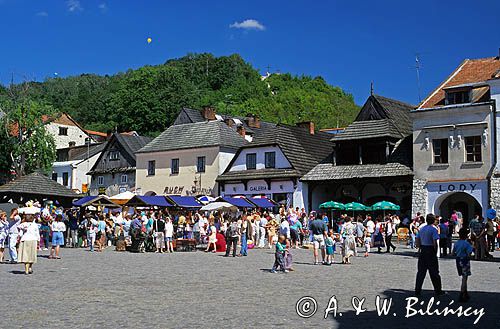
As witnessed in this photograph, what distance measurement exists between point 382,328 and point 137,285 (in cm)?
753

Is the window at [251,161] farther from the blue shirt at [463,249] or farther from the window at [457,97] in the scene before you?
the blue shirt at [463,249]

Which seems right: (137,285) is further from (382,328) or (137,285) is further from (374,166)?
(374,166)

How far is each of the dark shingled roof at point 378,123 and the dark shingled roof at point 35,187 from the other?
17813 mm

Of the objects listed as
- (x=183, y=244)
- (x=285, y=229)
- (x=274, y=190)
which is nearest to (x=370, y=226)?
(x=285, y=229)

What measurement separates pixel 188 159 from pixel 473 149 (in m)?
23.1

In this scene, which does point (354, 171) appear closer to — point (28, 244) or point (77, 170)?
point (28, 244)

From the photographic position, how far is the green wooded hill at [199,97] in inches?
3529

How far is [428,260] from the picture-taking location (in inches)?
548

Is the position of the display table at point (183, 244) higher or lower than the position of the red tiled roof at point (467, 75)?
lower

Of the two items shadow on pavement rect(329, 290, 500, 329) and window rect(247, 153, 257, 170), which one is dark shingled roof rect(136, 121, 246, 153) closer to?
window rect(247, 153, 257, 170)

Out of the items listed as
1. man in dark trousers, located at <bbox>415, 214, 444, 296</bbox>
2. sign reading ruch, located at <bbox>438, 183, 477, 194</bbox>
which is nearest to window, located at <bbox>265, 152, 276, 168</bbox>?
sign reading ruch, located at <bbox>438, 183, 477, 194</bbox>

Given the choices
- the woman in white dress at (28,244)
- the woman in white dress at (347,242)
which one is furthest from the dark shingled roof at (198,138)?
the woman in white dress at (28,244)

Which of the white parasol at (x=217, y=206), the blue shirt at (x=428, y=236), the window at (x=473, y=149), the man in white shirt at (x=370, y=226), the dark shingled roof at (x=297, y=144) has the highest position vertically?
the dark shingled roof at (x=297, y=144)

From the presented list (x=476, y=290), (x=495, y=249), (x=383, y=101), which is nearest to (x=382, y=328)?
(x=476, y=290)
